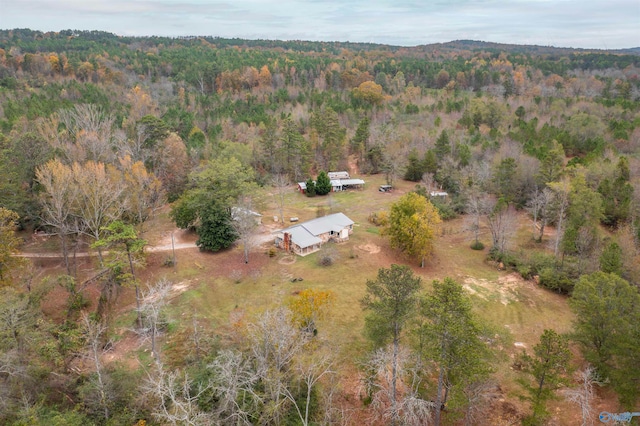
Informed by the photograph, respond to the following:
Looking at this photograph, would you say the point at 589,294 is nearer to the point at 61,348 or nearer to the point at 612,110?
the point at 61,348

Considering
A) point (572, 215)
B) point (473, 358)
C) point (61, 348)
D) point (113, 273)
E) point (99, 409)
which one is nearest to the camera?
point (473, 358)

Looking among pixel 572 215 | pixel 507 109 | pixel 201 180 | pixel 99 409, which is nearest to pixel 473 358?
pixel 99 409

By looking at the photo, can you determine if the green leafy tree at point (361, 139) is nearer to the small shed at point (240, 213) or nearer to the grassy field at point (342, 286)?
the grassy field at point (342, 286)

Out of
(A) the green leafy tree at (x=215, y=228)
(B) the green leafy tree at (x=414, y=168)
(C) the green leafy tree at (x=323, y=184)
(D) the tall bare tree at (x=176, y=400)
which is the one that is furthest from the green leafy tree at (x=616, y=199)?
(D) the tall bare tree at (x=176, y=400)

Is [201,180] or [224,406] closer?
[224,406]

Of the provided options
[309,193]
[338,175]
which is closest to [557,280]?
[309,193]

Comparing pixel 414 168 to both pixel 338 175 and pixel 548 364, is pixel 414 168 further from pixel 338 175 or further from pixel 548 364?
pixel 548 364

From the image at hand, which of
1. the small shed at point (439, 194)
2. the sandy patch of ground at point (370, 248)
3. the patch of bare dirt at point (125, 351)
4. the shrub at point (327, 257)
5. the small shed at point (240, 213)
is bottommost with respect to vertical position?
the patch of bare dirt at point (125, 351)

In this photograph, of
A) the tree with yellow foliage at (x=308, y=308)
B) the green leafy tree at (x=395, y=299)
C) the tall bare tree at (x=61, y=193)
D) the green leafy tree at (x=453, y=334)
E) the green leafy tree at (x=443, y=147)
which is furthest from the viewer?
the green leafy tree at (x=443, y=147)
